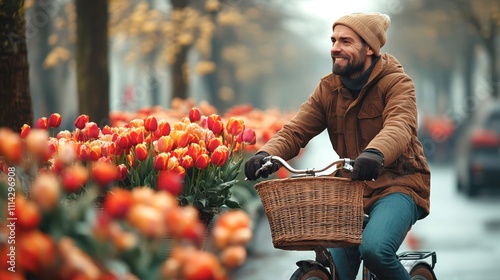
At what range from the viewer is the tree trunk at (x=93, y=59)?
41.0 feet

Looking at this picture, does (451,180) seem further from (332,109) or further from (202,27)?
(332,109)

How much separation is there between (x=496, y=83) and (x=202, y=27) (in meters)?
8.07

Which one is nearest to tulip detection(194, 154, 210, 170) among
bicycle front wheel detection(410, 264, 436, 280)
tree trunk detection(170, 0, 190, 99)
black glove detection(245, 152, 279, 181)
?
black glove detection(245, 152, 279, 181)

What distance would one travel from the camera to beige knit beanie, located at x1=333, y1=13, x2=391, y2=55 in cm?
485

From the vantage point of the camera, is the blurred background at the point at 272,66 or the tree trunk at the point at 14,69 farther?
the blurred background at the point at 272,66

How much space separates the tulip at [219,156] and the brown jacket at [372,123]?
362 millimetres

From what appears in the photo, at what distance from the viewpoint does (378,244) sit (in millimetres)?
4566

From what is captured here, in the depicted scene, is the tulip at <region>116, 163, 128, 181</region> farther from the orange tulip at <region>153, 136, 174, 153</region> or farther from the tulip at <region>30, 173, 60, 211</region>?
the tulip at <region>30, 173, 60, 211</region>

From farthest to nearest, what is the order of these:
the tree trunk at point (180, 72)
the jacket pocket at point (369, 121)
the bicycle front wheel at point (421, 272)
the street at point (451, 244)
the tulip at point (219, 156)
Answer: the tree trunk at point (180, 72), the street at point (451, 244), the tulip at point (219, 156), the bicycle front wheel at point (421, 272), the jacket pocket at point (369, 121)

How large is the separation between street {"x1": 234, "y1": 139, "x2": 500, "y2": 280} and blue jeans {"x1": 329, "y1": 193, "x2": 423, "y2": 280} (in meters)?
4.69

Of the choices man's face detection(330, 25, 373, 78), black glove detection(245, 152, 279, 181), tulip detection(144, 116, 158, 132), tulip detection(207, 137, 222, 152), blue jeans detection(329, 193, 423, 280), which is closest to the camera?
blue jeans detection(329, 193, 423, 280)

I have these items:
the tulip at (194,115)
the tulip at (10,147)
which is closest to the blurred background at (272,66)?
the tulip at (194,115)

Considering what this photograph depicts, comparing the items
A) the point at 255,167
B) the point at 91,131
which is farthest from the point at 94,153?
the point at 255,167

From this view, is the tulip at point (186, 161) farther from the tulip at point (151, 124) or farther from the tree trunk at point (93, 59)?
the tree trunk at point (93, 59)
